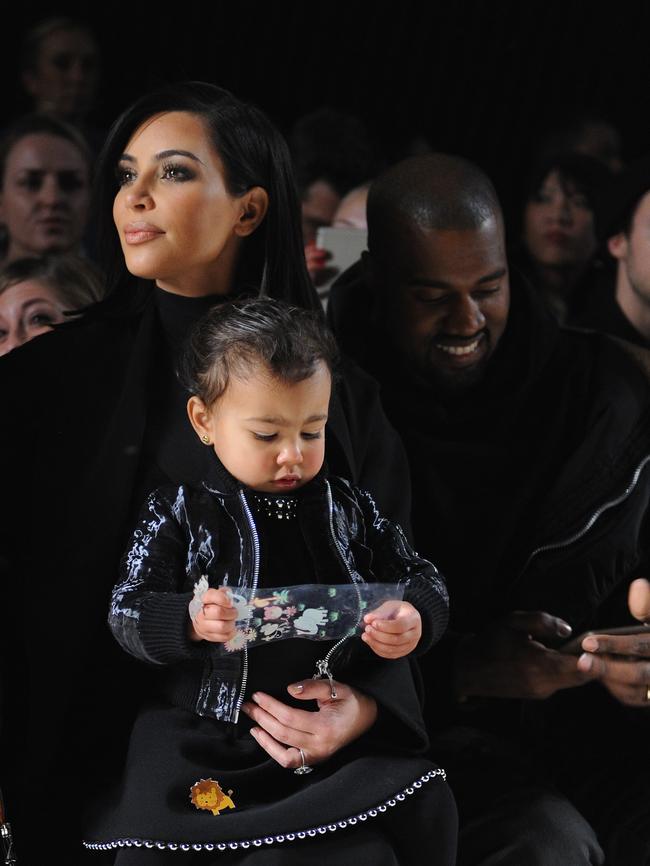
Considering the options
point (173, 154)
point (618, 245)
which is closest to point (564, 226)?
point (618, 245)

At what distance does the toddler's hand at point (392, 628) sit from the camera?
6.89 feet

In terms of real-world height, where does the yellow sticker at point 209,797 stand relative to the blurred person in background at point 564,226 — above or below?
below

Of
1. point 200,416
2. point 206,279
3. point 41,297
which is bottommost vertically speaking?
point 41,297

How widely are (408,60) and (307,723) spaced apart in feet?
11.1

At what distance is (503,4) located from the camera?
16.2ft

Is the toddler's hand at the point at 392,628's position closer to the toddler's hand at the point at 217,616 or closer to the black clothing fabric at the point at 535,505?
the toddler's hand at the point at 217,616

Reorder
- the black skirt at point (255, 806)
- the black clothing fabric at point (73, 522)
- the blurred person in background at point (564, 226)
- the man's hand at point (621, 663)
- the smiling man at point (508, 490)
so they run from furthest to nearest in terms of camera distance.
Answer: the blurred person in background at point (564, 226), the smiling man at point (508, 490), the man's hand at point (621, 663), the black clothing fabric at point (73, 522), the black skirt at point (255, 806)

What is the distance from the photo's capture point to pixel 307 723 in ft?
7.05

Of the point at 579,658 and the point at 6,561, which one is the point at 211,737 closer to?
the point at 6,561

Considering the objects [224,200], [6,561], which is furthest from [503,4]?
[6,561]

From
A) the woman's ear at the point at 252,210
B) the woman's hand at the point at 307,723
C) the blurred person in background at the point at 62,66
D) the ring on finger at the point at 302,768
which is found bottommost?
the ring on finger at the point at 302,768

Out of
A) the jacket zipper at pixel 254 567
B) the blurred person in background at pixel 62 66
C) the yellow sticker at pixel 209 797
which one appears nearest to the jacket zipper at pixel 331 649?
the jacket zipper at pixel 254 567

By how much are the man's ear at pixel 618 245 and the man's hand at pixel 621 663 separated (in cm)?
121

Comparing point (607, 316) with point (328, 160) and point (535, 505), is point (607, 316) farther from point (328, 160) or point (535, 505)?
point (328, 160)
